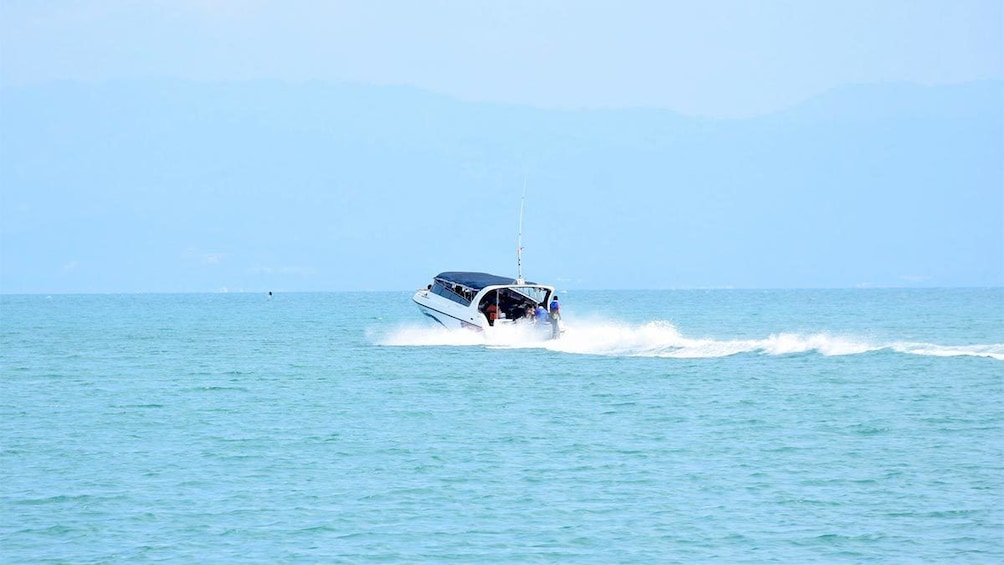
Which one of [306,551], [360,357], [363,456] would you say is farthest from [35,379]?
[306,551]

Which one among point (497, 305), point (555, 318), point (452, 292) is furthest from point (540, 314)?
point (452, 292)

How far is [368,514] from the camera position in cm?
1803

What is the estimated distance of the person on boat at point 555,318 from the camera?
45.4 metres

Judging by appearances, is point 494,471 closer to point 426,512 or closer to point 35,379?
point 426,512

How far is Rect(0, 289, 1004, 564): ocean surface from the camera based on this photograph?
16547 millimetres

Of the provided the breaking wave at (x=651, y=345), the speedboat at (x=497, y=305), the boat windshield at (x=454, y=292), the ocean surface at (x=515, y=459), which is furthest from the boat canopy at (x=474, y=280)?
the ocean surface at (x=515, y=459)

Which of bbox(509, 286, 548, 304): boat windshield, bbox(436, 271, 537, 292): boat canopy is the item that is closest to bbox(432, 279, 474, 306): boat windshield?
bbox(436, 271, 537, 292): boat canopy

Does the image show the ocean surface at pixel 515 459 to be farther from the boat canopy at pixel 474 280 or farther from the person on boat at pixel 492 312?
the boat canopy at pixel 474 280

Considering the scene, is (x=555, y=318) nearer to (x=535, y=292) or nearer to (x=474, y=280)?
(x=535, y=292)

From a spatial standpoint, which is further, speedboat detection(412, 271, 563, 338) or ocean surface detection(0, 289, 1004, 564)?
speedboat detection(412, 271, 563, 338)

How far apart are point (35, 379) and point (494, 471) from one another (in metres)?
23.1

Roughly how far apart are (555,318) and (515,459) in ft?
77.1

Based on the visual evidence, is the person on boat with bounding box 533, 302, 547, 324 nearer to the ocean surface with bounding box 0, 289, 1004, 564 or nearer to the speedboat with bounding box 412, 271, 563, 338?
the speedboat with bounding box 412, 271, 563, 338

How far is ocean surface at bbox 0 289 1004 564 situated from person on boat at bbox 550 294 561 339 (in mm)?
2695
